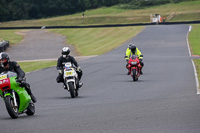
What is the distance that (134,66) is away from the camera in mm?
19766

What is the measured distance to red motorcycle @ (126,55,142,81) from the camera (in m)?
19.5

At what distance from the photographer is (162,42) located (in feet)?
156

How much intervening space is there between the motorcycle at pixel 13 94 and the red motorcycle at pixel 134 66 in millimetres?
9655

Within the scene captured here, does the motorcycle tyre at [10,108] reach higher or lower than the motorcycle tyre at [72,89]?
higher

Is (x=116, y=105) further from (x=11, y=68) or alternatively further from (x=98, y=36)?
(x=98, y=36)

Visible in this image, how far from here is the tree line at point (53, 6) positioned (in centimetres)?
11569

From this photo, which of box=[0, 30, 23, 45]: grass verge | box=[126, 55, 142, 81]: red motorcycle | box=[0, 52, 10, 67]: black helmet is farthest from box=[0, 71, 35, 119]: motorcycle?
box=[0, 30, 23, 45]: grass verge

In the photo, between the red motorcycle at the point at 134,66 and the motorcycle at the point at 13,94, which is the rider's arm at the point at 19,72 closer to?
the motorcycle at the point at 13,94

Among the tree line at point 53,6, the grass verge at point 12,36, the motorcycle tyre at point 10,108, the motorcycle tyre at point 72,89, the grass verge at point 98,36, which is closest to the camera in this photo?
the motorcycle tyre at point 10,108

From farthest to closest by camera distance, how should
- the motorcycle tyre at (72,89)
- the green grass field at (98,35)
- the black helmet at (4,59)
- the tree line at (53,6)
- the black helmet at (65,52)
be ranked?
the tree line at (53,6) < the green grass field at (98,35) < the black helmet at (65,52) < the motorcycle tyre at (72,89) < the black helmet at (4,59)

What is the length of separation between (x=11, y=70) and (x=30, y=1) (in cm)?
11826

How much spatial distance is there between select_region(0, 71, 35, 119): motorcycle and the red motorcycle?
31.7 ft

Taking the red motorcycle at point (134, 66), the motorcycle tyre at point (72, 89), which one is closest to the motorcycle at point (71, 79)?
the motorcycle tyre at point (72, 89)

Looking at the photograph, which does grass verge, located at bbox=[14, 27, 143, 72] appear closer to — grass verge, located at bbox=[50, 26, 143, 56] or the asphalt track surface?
grass verge, located at bbox=[50, 26, 143, 56]
